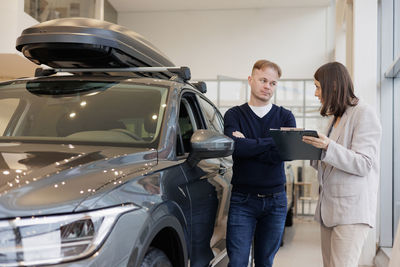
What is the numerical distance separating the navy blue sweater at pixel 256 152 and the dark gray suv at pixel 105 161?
0.64ft

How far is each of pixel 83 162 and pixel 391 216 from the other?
4.70 m

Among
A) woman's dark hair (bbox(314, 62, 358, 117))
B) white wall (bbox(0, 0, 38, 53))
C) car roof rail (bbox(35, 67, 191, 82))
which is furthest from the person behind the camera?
white wall (bbox(0, 0, 38, 53))

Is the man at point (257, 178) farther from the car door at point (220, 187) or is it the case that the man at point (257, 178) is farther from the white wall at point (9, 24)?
the white wall at point (9, 24)

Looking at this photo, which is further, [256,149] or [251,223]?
[251,223]

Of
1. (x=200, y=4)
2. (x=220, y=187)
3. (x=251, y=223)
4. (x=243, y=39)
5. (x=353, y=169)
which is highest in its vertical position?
(x=200, y=4)

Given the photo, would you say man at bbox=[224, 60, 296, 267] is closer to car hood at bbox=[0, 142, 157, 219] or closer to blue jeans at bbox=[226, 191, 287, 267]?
blue jeans at bbox=[226, 191, 287, 267]

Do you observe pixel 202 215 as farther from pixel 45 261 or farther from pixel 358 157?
pixel 45 261

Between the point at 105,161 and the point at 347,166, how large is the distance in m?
1.29

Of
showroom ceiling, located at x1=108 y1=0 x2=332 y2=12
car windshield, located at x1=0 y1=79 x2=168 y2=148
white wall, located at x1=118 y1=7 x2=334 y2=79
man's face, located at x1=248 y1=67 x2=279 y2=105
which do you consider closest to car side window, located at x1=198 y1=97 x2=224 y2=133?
man's face, located at x1=248 y1=67 x2=279 y2=105

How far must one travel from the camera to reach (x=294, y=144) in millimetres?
2609

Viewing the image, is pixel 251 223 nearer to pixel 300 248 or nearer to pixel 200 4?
pixel 300 248

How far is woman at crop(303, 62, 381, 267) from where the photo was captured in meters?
2.48

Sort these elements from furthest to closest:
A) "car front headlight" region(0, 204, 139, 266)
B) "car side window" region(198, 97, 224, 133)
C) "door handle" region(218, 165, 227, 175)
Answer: "car side window" region(198, 97, 224, 133) → "door handle" region(218, 165, 227, 175) → "car front headlight" region(0, 204, 139, 266)

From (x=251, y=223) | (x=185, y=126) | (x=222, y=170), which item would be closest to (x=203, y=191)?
(x=185, y=126)
